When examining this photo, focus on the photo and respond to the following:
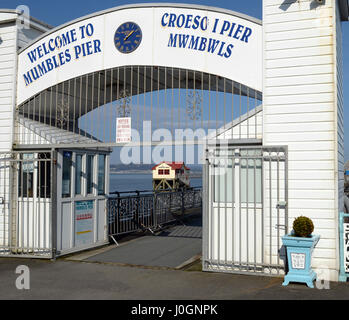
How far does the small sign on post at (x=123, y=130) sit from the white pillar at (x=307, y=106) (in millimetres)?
2753

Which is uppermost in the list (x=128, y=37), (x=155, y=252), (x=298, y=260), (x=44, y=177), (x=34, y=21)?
(x=34, y=21)

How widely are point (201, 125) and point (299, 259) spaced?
2.98m

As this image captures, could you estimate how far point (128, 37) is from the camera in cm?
870

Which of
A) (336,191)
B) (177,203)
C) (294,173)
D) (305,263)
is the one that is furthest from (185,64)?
(177,203)

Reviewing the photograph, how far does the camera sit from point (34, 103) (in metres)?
9.82

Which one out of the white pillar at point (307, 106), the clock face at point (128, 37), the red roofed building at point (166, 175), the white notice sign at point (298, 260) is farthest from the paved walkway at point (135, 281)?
the red roofed building at point (166, 175)

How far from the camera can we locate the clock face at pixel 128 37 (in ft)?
28.3

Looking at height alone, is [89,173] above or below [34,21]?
below

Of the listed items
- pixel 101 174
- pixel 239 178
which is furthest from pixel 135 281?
pixel 101 174

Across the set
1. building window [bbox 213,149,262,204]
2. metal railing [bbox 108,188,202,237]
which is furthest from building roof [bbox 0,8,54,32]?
building window [bbox 213,149,262,204]

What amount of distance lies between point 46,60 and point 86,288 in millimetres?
5323

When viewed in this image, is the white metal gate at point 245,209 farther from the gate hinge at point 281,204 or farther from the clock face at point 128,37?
the clock face at point 128,37

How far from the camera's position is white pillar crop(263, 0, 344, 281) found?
712 cm

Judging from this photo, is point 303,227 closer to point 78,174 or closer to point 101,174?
point 78,174
